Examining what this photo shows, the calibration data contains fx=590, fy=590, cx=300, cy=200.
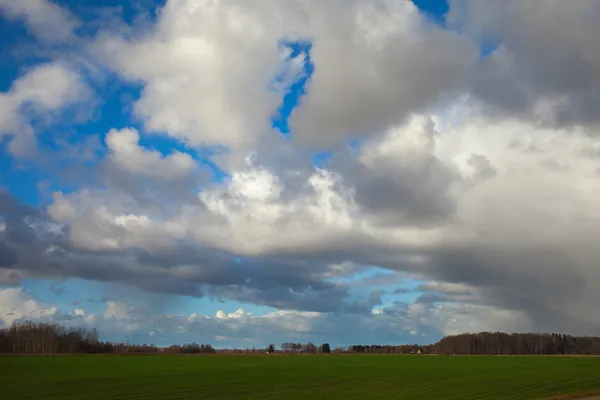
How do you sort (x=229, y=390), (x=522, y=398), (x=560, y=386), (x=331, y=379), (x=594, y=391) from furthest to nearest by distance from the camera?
(x=331, y=379)
(x=560, y=386)
(x=229, y=390)
(x=594, y=391)
(x=522, y=398)

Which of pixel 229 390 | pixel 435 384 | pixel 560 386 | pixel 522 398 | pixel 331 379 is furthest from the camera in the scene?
pixel 331 379

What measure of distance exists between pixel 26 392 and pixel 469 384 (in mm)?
46310

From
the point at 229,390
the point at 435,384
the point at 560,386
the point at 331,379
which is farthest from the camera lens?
the point at 331,379

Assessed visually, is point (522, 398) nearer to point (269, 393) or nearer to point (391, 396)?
point (391, 396)

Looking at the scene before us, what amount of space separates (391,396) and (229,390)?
53.9 feet

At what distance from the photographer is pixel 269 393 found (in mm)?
55125

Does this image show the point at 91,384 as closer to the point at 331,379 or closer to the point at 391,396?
the point at 331,379

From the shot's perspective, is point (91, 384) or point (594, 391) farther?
point (91, 384)

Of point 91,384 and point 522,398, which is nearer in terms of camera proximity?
point 522,398

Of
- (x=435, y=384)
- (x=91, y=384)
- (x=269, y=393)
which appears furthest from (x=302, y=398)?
(x=91, y=384)

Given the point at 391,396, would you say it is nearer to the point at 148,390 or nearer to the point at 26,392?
the point at 148,390

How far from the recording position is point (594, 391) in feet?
179

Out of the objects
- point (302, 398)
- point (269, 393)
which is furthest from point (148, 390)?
point (302, 398)

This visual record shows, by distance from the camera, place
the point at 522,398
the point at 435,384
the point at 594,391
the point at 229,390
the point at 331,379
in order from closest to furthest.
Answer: the point at 522,398 < the point at 594,391 < the point at 229,390 < the point at 435,384 < the point at 331,379
